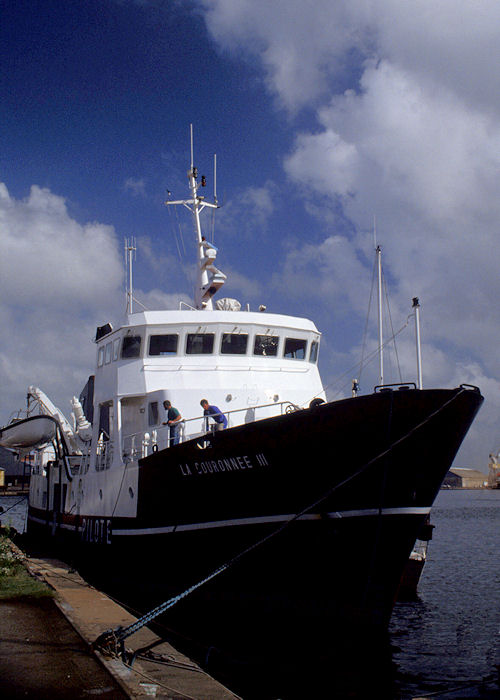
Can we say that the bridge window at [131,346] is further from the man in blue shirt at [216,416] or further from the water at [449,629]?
the water at [449,629]

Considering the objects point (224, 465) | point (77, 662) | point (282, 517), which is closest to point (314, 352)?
point (224, 465)

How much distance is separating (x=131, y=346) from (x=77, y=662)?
9.13 metres

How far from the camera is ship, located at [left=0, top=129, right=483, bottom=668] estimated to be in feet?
33.0

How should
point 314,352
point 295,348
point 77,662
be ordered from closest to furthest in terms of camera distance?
point 77,662, point 295,348, point 314,352

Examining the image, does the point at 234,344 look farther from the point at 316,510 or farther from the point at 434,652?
the point at 434,652

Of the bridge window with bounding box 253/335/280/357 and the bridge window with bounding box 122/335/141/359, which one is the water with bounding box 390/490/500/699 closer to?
the bridge window with bounding box 253/335/280/357

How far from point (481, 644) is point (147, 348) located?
9411 mm

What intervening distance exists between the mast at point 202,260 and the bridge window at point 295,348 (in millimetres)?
2596

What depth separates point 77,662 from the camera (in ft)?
22.6

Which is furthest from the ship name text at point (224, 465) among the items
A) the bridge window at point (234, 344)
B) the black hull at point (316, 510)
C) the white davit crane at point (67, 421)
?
the white davit crane at point (67, 421)

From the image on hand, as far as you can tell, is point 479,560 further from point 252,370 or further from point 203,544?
point 203,544

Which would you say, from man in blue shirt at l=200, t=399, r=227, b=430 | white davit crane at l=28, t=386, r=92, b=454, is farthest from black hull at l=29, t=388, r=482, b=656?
white davit crane at l=28, t=386, r=92, b=454

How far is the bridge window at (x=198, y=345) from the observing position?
49.6 ft

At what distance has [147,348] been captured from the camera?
15.1 meters
